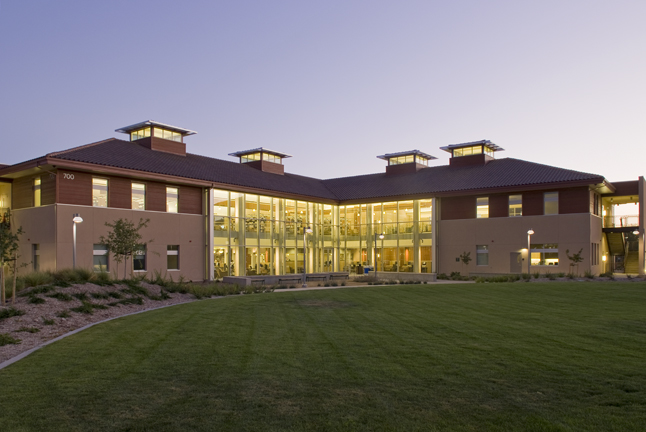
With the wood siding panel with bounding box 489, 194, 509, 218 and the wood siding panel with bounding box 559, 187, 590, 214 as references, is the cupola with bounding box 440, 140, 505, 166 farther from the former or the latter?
the wood siding panel with bounding box 559, 187, 590, 214

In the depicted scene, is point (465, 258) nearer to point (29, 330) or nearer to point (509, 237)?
point (509, 237)

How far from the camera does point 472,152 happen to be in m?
43.7

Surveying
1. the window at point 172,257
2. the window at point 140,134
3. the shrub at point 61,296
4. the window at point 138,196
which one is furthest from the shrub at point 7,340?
the window at point 140,134

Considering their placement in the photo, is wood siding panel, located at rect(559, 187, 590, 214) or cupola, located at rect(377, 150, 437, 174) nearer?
wood siding panel, located at rect(559, 187, 590, 214)

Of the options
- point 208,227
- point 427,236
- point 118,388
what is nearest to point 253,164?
point 208,227

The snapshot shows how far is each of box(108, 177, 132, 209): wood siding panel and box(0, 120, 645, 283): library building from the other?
0.06 m

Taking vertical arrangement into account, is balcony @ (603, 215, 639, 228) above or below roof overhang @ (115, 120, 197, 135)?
below

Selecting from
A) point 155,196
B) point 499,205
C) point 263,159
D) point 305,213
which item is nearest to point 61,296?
point 155,196

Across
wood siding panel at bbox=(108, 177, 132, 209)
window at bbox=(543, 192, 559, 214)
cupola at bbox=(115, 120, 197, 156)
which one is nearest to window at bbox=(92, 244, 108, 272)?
wood siding panel at bbox=(108, 177, 132, 209)

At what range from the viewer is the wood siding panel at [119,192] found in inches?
1110

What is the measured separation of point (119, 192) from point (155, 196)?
232cm

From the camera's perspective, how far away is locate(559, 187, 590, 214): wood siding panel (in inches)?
1346

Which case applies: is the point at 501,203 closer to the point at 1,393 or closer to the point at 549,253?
the point at 549,253

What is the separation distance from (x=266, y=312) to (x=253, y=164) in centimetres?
3061
